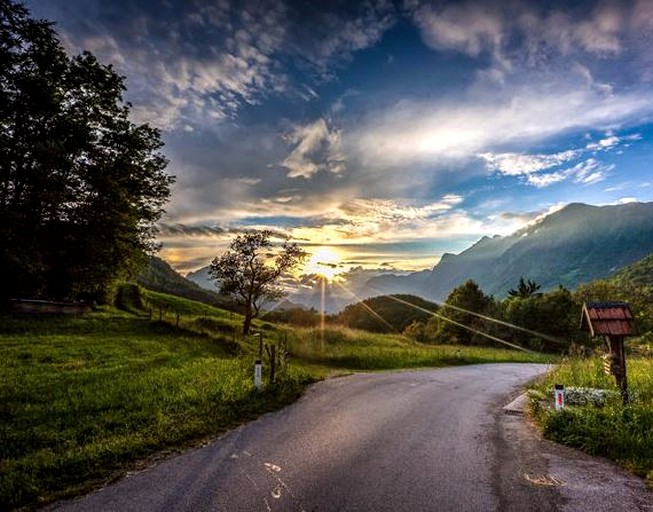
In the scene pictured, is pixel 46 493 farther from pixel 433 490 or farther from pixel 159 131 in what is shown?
pixel 159 131

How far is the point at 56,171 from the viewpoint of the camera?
26.4 m

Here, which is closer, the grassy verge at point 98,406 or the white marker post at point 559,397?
the grassy verge at point 98,406

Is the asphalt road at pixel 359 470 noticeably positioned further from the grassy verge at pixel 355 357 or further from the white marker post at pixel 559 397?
the grassy verge at pixel 355 357

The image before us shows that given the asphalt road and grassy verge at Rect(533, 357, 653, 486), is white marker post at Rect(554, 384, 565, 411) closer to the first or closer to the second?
grassy verge at Rect(533, 357, 653, 486)

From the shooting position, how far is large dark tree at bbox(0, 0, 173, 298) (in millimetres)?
25594

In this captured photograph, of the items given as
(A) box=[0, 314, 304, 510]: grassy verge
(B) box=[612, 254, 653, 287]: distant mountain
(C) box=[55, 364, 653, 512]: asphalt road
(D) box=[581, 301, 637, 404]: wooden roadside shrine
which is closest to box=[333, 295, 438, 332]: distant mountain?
(A) box=[0, 314, 304, 510]: grassy verge

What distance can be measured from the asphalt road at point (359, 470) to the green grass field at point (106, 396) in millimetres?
768

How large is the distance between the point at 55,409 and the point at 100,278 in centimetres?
2161

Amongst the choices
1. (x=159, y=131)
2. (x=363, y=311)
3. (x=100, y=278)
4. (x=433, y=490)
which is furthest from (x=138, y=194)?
(x=363, y=311)

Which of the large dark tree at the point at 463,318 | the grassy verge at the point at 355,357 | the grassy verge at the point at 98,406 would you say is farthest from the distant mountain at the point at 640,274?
the grassy verge at the point at 98,406

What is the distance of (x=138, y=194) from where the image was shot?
118 ft

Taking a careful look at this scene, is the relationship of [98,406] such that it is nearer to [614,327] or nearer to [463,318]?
[614,327]

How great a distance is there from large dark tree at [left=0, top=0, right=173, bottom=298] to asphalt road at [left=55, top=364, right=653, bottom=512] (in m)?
21.4

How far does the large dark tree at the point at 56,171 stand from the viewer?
84.0 ft
